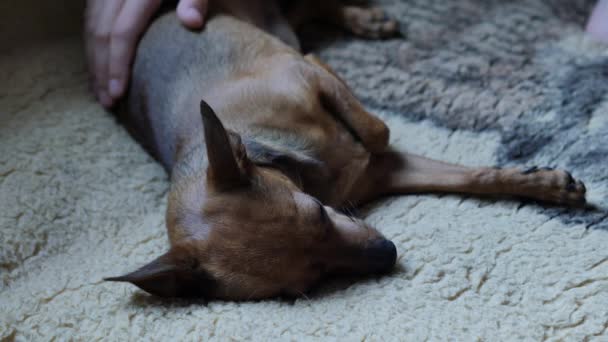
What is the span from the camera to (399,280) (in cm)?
192

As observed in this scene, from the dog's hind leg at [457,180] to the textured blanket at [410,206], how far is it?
1.9 inches

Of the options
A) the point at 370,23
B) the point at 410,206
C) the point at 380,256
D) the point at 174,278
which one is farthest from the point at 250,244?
Result: the point at 370,23

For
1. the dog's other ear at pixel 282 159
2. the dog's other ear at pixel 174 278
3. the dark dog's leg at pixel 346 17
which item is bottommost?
the dog's other ear at pixel 174 278

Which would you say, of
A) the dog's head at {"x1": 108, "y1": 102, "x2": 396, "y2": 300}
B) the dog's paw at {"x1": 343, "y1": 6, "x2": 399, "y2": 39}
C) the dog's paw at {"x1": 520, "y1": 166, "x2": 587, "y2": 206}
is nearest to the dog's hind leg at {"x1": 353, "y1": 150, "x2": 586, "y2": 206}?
the dog's paw at {"x1": 520, "y1": 166, "x2": 587, "y2": 206}

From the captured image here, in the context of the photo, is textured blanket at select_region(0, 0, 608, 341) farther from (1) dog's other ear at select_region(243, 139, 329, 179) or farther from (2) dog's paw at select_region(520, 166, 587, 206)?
(1) dog's other ear at select_region(243, 139, 329, 179)

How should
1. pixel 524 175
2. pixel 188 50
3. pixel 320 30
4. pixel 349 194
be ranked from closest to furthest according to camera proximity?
pixel 524 175
pixel 349 194
pixel 188 50
pixel 320 30

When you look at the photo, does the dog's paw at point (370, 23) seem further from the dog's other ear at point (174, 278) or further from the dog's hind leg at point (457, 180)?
the dog's other ear at point (174, 278)

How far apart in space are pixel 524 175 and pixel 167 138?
4.65 feet

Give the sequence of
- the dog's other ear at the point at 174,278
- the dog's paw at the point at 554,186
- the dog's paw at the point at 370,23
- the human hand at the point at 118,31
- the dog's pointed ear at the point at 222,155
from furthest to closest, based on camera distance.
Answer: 1. the dog's paw at the point at 370,23
2. the human hand at the point at 118,31
3. the dog's paw at the point at 554,186
4. the dog's other ear at the point at 174,278
5. the dog's pointed ear at the point at 222,155

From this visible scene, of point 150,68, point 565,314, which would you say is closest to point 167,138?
point 150,68

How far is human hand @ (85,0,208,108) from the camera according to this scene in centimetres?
290

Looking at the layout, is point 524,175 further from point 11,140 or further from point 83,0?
point 83,0

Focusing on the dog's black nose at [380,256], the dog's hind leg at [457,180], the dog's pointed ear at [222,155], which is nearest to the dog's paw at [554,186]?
the dog's hind leg at [457,180]

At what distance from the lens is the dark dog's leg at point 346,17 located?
3.37 meters
